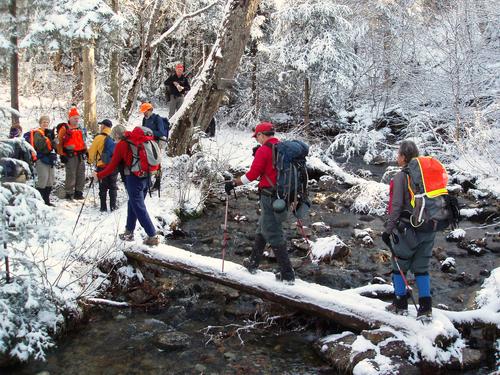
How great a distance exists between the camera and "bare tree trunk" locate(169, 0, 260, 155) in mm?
12266

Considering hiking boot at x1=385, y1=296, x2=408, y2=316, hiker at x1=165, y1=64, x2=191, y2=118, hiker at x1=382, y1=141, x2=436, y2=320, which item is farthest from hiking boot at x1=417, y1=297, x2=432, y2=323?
hiker at x1=165, y1=64, x2=191, y2=118

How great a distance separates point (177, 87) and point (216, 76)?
1620 mm

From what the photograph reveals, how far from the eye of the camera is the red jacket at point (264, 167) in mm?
5699

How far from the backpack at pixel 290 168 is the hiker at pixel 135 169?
212 cm

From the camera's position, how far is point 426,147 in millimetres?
15359

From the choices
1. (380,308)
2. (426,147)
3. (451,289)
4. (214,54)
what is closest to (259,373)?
(380,308)

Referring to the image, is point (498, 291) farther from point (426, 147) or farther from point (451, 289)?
point (426, 147)

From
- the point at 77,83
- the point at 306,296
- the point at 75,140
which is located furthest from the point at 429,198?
the point at 77,83

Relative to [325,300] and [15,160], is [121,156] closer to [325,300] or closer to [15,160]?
[15,160]

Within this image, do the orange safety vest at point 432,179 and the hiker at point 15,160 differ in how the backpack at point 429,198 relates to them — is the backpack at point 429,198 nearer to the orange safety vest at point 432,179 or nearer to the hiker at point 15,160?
the orange safety vest at point 432,179

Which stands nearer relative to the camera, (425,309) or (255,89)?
(425,309)

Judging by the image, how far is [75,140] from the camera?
9.82m

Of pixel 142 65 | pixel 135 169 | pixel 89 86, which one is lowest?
pixel 135 169

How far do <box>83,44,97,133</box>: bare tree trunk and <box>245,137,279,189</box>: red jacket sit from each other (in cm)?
865
